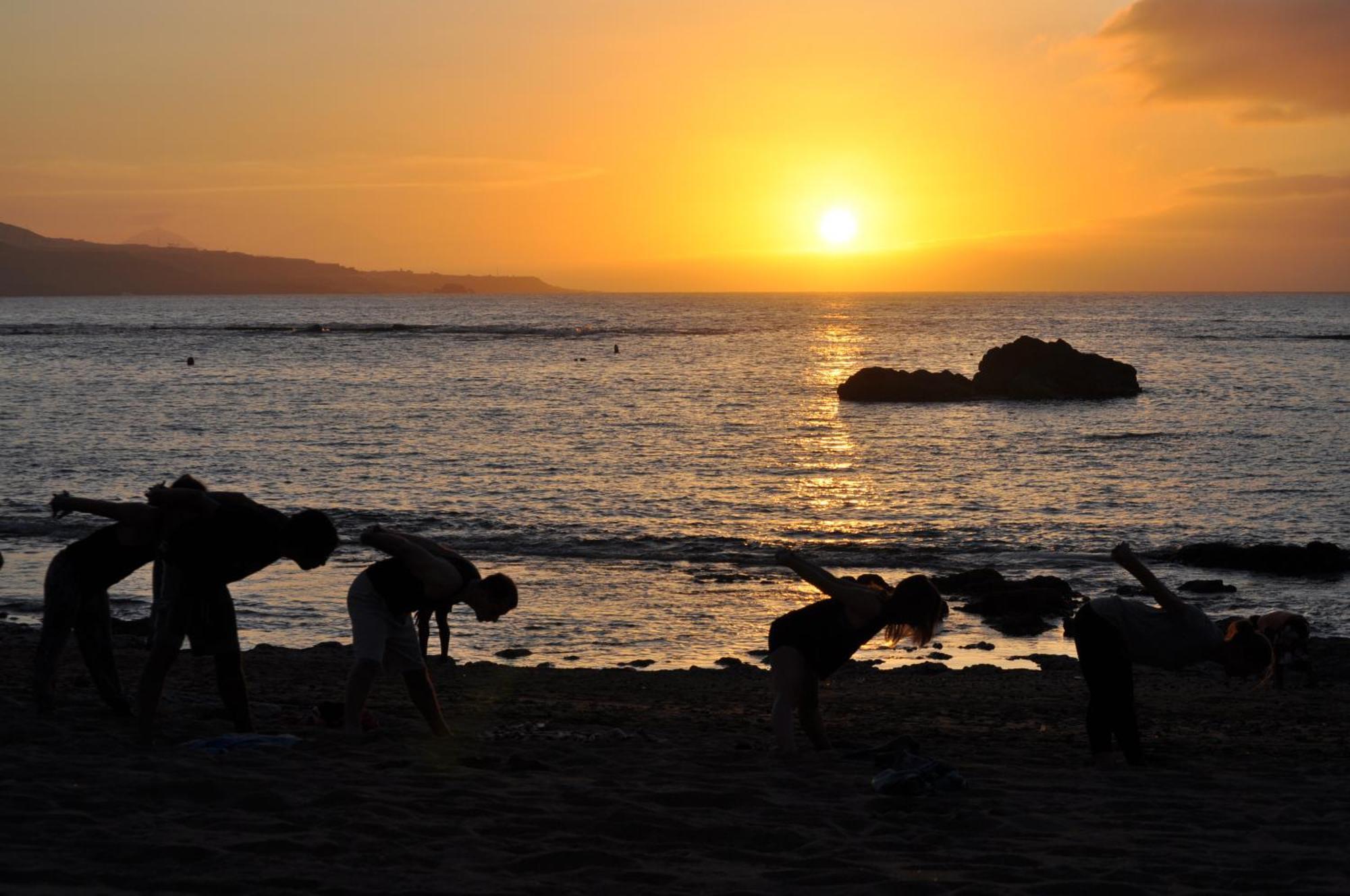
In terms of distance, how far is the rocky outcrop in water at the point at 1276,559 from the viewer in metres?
19.9

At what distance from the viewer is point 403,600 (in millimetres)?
7422

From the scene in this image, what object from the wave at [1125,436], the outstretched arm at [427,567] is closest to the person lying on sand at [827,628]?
the outstretched arm at [427,567]

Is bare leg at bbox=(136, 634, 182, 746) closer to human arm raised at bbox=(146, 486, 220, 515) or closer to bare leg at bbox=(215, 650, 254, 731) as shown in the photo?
bare leg at bbox=(215, 650, 254, 731)

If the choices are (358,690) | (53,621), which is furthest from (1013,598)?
(53,621)

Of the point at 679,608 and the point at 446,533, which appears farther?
the point at 446,533

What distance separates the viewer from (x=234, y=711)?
7.72 meters

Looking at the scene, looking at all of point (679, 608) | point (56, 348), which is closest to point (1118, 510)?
point (679, 608)

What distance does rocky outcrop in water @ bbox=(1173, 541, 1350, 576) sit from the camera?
65.3 feet

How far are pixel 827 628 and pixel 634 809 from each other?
173 cm

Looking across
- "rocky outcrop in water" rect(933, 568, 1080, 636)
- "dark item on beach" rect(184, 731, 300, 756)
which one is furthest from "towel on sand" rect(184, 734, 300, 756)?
"rocky outcrop in water" rect(933, 568, 1080, 636)

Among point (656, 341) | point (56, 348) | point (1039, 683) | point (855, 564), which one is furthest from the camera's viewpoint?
point (656, 341)

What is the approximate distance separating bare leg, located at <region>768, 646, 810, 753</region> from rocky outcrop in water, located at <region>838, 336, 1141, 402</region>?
5189cm

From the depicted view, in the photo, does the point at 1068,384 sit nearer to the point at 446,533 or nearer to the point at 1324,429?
the point at 1324,429

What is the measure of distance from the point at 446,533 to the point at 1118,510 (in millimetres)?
13980
